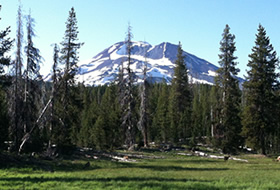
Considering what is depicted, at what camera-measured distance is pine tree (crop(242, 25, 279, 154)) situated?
1487 inches

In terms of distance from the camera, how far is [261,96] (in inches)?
1513

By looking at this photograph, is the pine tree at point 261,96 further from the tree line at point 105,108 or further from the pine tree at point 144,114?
the pine tree at point 144,114

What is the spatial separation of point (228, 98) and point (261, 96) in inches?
170

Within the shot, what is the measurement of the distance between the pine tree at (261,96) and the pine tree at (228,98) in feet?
8.01

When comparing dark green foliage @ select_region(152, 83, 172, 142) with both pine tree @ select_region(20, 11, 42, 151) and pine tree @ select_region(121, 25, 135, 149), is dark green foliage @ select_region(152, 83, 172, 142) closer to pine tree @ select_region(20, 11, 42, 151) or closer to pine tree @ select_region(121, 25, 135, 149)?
pine tree @ select_region(121, 25, 135, 149)

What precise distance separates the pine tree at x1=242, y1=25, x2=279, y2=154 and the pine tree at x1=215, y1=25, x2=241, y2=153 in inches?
96.2

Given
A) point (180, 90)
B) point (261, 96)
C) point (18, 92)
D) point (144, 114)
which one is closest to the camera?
point (18, 92)

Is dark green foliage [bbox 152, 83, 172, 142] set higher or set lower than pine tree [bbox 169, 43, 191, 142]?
lower

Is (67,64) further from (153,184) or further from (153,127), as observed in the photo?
(153,127)

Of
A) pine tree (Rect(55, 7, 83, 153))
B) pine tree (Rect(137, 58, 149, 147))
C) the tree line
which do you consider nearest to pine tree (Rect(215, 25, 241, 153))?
the tree line

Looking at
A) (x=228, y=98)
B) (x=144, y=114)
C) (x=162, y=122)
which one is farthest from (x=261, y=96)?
(x=162, y=122)

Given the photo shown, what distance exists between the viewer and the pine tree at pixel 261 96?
37.8m

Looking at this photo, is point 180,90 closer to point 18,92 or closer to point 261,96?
point 261,96

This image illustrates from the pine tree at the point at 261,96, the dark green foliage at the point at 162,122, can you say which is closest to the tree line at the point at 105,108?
the pine tree at the point at 261,96
